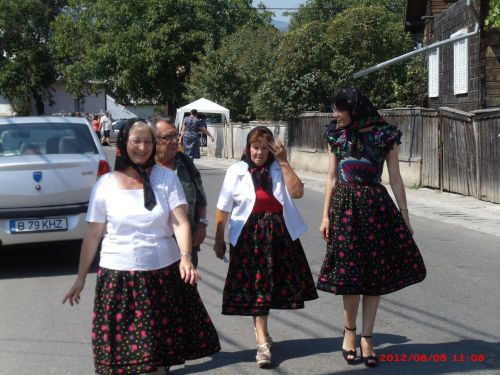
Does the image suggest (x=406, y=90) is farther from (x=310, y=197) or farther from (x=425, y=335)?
(x=425, y=335)

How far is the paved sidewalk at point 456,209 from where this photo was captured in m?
12.1

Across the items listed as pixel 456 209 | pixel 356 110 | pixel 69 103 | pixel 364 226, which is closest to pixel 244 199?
pixel 364 226

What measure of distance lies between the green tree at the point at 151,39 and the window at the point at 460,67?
62.2ft

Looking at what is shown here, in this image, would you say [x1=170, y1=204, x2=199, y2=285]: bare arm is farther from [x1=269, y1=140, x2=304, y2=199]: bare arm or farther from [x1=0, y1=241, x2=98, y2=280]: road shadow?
[x1=0, y1=241, x2=98, y2=280]: road shadow

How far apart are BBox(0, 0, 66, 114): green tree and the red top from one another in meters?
60.1

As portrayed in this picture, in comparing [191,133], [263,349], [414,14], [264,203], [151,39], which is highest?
[151,39]

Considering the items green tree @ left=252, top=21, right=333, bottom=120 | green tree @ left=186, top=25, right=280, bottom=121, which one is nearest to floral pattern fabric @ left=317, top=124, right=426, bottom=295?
green tree @ left=252, top=21, right=333, bottom=120

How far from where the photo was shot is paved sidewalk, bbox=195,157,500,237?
1214cm

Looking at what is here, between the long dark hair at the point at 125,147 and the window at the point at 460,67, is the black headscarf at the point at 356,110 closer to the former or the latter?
the long dark hair at the point at 125,147

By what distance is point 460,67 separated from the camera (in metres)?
20.3

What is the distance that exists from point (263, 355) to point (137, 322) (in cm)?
133

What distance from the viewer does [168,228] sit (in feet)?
14.6

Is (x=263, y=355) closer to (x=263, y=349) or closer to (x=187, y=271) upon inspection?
(x=263, y=349)

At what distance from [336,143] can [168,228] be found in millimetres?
1479
